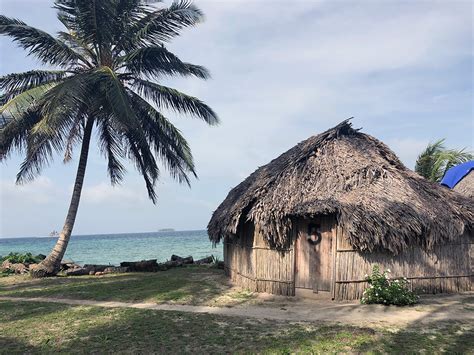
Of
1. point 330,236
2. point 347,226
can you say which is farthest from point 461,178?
point 347,226

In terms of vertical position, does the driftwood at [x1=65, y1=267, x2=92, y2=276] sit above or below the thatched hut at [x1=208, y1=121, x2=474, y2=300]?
below

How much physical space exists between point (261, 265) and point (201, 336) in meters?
4.52

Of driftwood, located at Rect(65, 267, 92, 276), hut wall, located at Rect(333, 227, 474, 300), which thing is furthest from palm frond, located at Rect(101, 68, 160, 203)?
hut wall, located at Rect(333, 227, 474, 300)

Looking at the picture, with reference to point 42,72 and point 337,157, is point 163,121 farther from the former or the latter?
point 337,157

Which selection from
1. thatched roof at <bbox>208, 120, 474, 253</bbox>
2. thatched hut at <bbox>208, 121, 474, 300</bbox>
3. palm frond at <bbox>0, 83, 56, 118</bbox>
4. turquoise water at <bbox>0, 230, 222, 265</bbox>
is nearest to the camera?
thatched roof at <bbox>208, 120, 474, 253</bbox>

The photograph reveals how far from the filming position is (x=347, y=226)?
10.2m

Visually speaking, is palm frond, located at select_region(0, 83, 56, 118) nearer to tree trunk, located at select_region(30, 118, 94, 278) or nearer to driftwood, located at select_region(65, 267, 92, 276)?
tree trunk, located at select_region(30, 118, 94, 278)

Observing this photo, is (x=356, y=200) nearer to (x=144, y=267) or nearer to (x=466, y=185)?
(x=466, y=185)

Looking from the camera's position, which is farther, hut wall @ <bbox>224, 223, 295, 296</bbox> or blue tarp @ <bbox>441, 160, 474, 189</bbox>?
blue tarp @ <bbox>441, 160, 474, 189</bbox>

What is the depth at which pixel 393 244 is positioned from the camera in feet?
33.6

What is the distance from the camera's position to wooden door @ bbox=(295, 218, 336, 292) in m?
10.8

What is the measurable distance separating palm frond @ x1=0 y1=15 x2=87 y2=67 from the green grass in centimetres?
908

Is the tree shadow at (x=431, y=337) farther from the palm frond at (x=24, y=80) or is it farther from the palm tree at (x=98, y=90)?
the palm frond at (x=24, y=80)

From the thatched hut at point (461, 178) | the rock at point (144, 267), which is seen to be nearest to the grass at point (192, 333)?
Result: the rock at point (144, 267)
